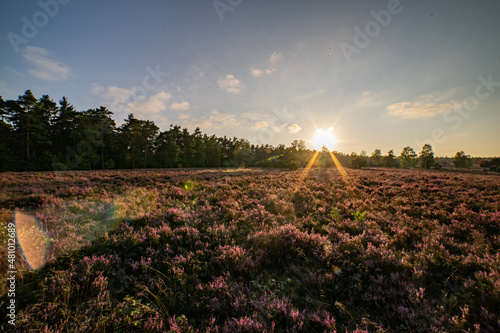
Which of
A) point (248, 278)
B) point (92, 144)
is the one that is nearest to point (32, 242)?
point (248, 278)

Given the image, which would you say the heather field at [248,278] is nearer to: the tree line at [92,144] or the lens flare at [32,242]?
the lens flare at [32,242]

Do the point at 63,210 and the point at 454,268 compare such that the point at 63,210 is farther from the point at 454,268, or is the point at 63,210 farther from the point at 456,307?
the point at 454,268

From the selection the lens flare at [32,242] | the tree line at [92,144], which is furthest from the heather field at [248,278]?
the tree line at [92,144]

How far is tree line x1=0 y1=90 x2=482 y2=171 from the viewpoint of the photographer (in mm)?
35938

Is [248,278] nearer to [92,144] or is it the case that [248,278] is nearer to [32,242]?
[32,242]

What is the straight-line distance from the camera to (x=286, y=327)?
2.34 metres

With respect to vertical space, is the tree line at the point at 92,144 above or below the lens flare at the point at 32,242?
Result: above

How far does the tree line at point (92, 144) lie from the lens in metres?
35.9

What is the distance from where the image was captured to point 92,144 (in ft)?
151

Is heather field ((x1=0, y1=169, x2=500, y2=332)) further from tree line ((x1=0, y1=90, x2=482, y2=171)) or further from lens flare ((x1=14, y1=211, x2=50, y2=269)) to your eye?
tree line ((x1=0, y1=90, x2=482, y2=171))

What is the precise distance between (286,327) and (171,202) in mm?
7477

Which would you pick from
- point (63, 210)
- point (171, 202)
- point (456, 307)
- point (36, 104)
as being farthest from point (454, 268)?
point (36, 104)

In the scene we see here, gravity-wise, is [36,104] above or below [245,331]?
above

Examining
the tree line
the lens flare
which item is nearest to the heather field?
the lens flare
